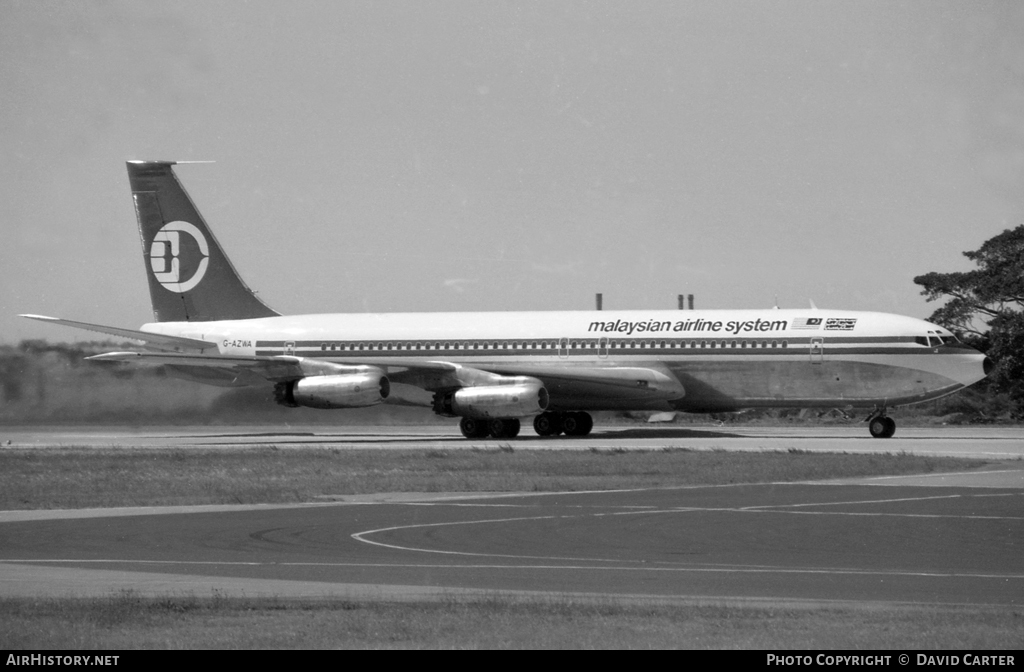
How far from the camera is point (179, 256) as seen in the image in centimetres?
5566

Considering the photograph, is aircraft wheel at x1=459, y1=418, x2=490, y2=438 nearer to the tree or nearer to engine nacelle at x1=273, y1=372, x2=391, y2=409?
engine nacelle at x1=273, y1=372, x2=391, y2=409

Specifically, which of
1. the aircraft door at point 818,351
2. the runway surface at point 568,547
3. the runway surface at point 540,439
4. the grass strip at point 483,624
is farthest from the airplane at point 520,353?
the grass strip at point 483,624

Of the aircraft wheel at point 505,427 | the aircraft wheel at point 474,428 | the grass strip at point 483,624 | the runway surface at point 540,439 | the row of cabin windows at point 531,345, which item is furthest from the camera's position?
the aircraft wheel at point 474,428

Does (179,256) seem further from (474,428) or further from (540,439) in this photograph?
(540,439)

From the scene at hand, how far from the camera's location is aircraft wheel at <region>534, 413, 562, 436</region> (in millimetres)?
50875

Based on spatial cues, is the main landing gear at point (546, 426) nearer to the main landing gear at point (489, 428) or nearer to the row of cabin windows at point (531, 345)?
the main landing gear at point (489, 428)

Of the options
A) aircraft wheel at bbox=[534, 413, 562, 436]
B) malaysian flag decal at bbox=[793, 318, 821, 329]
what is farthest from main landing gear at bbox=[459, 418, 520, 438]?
malaysian flag decal at bbox=[793, 318, 821, 329]

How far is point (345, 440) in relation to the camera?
5056 centimetres

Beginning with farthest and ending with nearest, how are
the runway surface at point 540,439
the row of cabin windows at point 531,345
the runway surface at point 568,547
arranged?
the row of cabin windows at point 531,345, the runway surface at point 540,439, the runway surface at point 568,547

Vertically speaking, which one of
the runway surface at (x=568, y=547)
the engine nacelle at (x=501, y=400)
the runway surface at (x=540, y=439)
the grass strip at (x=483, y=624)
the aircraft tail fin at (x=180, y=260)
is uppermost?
the aircraft tail fin at (x=180, y=260)

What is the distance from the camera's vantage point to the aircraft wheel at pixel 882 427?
47094 mm

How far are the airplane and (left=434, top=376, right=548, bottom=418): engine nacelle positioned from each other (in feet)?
0.19

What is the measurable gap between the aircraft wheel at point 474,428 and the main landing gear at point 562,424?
6.83 ft
